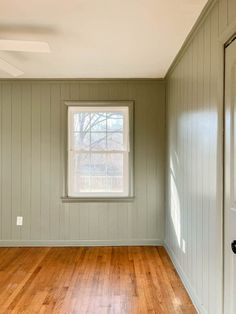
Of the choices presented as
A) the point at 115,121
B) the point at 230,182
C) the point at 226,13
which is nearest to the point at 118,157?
the point at 115,121

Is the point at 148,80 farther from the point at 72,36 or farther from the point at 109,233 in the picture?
the point at 109,233

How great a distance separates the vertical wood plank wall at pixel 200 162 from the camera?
76.4 inches

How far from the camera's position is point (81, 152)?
4.22m

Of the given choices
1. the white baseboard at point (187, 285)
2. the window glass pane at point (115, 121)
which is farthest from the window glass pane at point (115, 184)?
the white baseboard at point (187, 285)

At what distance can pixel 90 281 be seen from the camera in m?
3.03

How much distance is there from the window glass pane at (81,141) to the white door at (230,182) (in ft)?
8.84

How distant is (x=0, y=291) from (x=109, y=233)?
1.79m

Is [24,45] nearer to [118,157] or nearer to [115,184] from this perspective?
[118,157]

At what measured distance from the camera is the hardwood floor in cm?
252

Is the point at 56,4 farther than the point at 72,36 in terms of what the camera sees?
No

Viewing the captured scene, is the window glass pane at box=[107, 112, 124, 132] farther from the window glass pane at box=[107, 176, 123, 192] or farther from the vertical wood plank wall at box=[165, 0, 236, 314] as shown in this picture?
the vertical wood plank wall at box=[165, 0, 236, 314]

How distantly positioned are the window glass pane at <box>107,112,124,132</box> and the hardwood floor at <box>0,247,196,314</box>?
A: 180 cm

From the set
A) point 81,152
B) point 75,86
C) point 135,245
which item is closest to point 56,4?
point 75,86

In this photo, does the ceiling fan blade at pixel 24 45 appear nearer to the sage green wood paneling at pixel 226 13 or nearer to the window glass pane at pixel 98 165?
the sage green wood paneling at pixel 226 13
